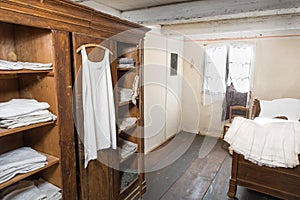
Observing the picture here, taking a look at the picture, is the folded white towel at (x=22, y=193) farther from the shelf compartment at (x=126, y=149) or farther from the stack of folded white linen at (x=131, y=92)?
the stack of folded white linen at (x=131, y=92)

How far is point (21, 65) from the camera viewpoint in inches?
48.0

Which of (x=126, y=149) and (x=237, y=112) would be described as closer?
(x=126, y=149)

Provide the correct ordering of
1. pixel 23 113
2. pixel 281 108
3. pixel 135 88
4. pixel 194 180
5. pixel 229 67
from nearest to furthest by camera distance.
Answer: pixel 23 113, pixel 135 88, pixel 194 180, pixel 281 108, pixel 229 67

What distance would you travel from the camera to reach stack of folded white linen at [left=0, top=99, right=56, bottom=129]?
46.6 inches

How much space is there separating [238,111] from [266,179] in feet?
6.72

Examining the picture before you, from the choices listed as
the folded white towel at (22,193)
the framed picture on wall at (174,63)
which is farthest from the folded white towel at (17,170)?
the framed picture on wall at (174,63)

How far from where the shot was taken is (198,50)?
4.41m

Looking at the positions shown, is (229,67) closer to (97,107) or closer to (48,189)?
(97,107)

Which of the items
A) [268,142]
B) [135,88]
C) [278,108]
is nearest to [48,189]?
[135,88]

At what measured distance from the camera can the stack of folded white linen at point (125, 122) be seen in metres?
2.09

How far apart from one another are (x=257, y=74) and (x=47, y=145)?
3.82 meters

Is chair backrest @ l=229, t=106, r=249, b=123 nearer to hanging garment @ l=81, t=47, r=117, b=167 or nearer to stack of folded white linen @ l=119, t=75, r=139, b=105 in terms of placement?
stack of folded white linen @ l=119, t=75, r=139, b=105

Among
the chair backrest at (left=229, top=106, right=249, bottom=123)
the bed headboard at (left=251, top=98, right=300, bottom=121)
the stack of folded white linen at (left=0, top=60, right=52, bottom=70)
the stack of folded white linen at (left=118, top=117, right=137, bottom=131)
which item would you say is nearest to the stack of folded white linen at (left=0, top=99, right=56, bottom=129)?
the stack of folded white linen at (left=0, top=60, right=52, bottom=70)

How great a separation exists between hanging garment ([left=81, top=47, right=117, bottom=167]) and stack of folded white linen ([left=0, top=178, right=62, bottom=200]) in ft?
0.95
